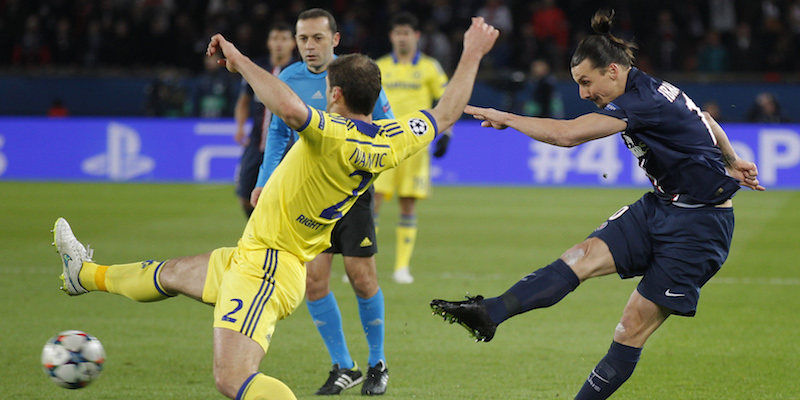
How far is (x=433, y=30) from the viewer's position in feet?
64.3

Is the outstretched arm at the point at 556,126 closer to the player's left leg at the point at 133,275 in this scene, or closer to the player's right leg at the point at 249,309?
the player's right leg at the point at 249,309

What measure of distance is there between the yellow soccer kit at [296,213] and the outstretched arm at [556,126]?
0.30 m

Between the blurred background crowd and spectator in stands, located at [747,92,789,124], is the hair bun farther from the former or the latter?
the blurred background crowd

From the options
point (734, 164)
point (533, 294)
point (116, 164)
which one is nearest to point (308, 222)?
point (533, 294)

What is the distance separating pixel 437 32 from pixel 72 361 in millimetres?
16202

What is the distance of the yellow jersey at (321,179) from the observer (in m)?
3.93

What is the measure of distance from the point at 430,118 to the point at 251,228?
0.95 m

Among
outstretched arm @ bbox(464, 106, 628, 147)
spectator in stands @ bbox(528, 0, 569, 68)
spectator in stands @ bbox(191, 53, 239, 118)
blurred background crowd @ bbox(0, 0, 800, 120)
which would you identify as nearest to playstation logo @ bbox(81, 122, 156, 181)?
spectator in stands @ bbox(191, 53, 239, 118)

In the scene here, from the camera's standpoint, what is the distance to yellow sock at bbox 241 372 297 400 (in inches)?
144

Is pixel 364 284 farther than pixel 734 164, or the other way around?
pixel 364 284

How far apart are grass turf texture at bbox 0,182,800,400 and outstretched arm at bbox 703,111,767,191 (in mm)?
1290

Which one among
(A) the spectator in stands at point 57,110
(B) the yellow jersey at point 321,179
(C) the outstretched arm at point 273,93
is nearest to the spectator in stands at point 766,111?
(A) the spectator in stands at point 57,110

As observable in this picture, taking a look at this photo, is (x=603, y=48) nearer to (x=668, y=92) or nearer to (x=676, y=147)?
(x=668, y=92)

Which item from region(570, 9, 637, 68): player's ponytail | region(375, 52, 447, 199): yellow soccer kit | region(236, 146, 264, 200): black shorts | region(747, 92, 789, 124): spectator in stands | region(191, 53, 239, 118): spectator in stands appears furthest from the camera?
region(191, 53, 239, 118): spectator in stands
